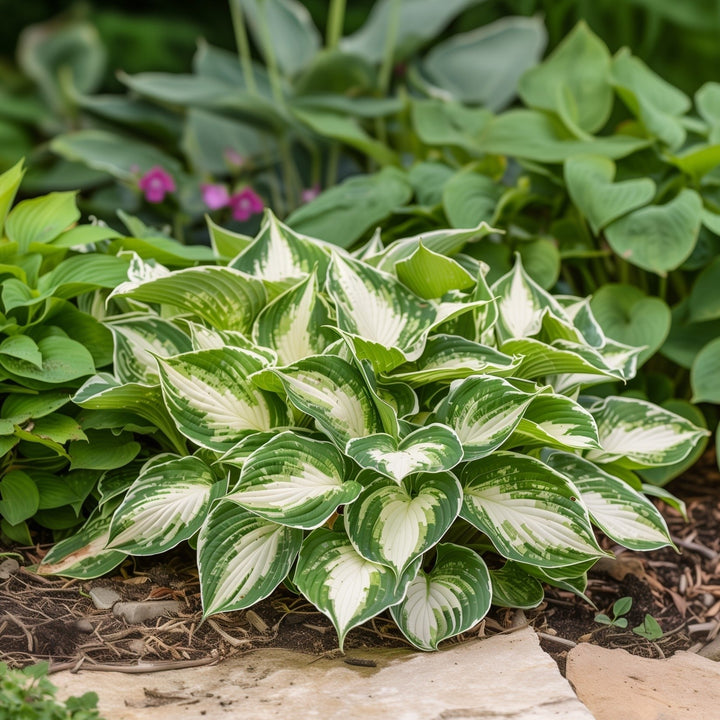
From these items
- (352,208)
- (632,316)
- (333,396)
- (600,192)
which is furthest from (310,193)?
(333,396)

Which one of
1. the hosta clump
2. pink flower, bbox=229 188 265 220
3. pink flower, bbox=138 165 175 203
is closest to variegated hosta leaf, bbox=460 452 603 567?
the hosta clump

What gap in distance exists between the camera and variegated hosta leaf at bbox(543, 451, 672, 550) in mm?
1653

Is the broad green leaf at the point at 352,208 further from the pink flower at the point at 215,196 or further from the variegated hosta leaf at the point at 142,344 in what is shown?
the variegated hosta leaf at the point at 142,344

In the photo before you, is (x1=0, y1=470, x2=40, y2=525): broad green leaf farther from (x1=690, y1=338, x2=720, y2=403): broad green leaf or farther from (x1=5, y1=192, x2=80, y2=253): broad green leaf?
(x1=690, y1=338, x2=720, y2=403): broad green leaf

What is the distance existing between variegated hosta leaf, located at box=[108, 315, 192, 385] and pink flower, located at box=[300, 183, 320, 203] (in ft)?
4.58

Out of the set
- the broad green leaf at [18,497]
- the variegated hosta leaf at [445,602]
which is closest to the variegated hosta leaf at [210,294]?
the broad green leaf at [18,497]

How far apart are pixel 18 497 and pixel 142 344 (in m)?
0.38

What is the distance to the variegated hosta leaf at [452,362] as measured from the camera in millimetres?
1637

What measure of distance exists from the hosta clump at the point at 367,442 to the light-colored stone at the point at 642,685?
0.17 m

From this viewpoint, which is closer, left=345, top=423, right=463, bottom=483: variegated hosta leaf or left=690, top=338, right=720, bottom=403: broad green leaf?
left=345, top=423, right=463, bottom=483: variegated hosta leaf

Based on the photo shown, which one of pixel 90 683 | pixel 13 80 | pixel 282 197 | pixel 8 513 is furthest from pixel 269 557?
pixel 13 80

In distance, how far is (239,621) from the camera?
64.0 inches

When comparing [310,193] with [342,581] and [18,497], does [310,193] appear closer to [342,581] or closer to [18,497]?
[18,497]

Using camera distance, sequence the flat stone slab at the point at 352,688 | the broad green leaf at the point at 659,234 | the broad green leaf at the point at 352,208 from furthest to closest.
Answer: the broad green leaf at the point at 352,208
the broad green leaf at the point at 659,234
the flat stone slab at the point at 352,688
